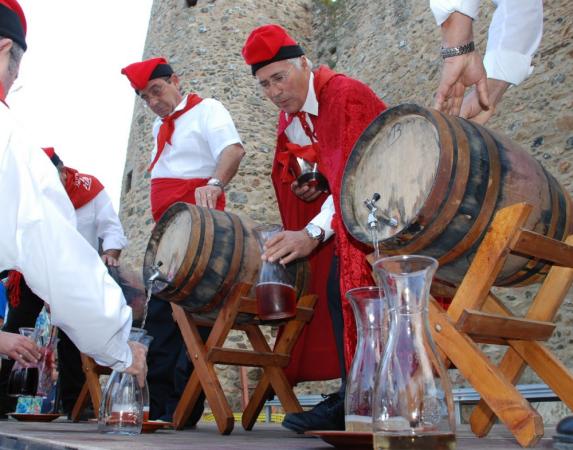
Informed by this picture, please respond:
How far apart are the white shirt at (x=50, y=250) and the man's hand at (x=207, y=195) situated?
146 cm

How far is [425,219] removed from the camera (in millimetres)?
1536

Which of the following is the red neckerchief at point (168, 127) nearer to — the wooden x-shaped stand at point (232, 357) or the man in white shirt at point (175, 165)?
the man in white shirt at point (175, 165)

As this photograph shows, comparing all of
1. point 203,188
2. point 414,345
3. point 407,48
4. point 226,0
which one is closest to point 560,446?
point 414,345

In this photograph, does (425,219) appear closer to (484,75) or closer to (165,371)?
(484,75)

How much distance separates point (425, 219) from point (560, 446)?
0.58 metres

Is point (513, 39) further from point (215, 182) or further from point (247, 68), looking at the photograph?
point (247, 68)

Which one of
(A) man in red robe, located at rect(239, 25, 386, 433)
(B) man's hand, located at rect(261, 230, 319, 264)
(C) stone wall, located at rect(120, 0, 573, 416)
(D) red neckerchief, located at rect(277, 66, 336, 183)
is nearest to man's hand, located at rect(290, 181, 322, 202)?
(A) man in red robe, located at rect(239, 25, 386, 433)

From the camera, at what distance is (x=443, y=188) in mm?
1522

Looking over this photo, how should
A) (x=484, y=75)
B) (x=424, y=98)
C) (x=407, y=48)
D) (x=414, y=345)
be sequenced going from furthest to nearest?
(x=407, y=48) → (x=424, y=98) → (x=484, y=75) → (x=414, y=345)

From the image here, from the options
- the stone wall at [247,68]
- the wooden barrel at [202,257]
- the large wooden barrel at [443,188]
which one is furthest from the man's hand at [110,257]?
the stone wall at [247,68]

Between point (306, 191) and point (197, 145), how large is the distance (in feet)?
3.42

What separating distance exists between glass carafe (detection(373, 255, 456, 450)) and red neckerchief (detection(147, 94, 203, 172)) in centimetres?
262

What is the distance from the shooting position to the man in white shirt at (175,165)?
119 inches

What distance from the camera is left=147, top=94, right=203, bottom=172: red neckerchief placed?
3420 mm
